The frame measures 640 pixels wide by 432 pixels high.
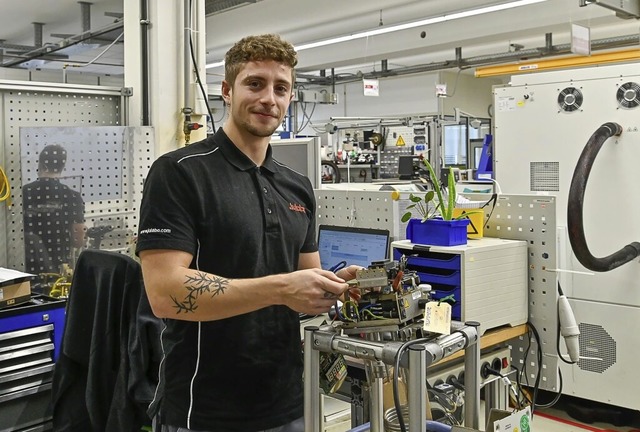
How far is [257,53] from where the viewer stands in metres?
1.44

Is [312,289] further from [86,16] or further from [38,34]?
[38,34]

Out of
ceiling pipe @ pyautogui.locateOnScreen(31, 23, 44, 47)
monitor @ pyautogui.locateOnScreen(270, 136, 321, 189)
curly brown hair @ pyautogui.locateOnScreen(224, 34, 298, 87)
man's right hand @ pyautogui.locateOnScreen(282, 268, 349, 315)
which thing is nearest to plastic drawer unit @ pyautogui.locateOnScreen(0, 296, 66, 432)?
monitor @ pyautogui.locateOnScreen(270, 136, 321, 189)

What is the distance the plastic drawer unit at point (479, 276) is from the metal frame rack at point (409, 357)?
68 centimetres

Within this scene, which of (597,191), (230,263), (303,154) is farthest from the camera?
(597,191)

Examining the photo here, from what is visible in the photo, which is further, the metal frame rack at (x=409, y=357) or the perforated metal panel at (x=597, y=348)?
the perforated metal panel at (x=597, y=348)

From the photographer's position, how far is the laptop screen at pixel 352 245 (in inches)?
96.4

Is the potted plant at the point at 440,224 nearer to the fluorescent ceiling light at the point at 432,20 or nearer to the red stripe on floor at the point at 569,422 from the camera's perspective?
the red stripe on floor at the point at 569,422

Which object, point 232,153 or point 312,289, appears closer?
point 312,289

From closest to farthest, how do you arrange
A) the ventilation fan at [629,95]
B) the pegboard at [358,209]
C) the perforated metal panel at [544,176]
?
the pegboard at [358,209] < the ventilation fan at [629,95] < the perforated metal panel at [544,176]

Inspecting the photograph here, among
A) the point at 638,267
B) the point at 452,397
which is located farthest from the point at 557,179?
the point at 452,397

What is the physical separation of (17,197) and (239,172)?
65.0 inches

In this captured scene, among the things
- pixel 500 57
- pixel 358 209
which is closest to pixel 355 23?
pixel 500 57

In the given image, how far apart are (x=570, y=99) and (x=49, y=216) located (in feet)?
8.88

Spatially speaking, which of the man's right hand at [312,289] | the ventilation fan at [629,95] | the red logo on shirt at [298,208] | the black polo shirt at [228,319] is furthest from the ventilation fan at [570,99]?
the man's right hand at [312,289]
